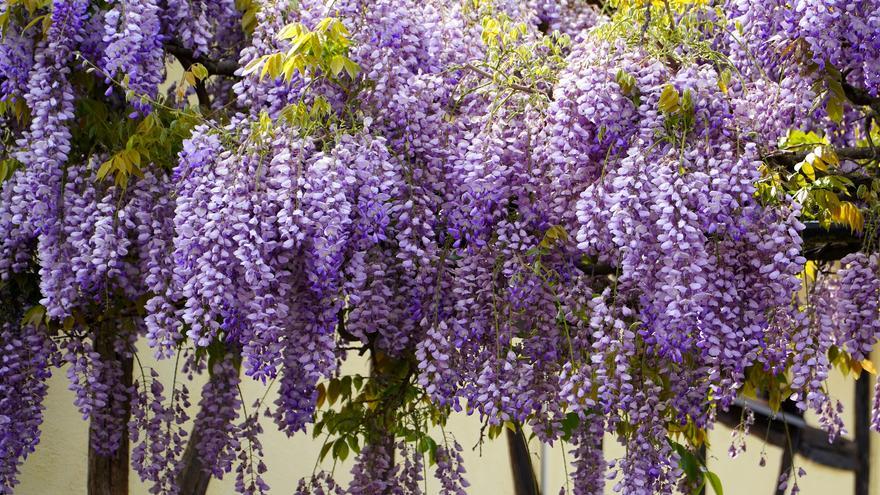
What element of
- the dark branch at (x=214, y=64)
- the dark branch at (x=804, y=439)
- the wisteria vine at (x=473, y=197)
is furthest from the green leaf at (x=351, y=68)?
the dark branch at (x=804, y=439)

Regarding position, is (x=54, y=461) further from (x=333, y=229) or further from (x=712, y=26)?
(x=712, y=26)

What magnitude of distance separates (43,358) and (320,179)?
135cm

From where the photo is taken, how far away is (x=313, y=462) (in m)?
5.36

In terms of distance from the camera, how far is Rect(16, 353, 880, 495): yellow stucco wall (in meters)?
5.09

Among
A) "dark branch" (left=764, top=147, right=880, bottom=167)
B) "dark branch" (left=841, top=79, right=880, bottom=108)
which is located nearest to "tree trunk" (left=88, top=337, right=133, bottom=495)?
"dark branch" (left=764, top=147, right=880, bottom=167)

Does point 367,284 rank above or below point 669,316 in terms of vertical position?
above

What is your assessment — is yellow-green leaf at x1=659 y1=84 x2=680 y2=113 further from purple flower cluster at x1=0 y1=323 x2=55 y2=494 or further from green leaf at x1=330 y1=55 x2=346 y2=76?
purple flower cluster at x1=0 y1=323 x2=55 y2=494

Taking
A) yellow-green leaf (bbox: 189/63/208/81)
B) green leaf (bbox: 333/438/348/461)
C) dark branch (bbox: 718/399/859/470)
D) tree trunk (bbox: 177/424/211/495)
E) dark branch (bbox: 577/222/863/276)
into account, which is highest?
yellow-green leaf (bbox: 189/63/208/81)

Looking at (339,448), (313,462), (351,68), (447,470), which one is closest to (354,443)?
(339,448)

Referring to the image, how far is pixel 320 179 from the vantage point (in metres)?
2.99

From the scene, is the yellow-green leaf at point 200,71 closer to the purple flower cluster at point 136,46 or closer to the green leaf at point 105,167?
the purple flower cluster at point 136,46

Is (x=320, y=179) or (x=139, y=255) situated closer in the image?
(x=320, y=179)

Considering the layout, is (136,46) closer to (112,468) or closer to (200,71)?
(200,71)

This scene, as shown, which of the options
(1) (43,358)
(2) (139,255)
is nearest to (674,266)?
(2) (139,255)
